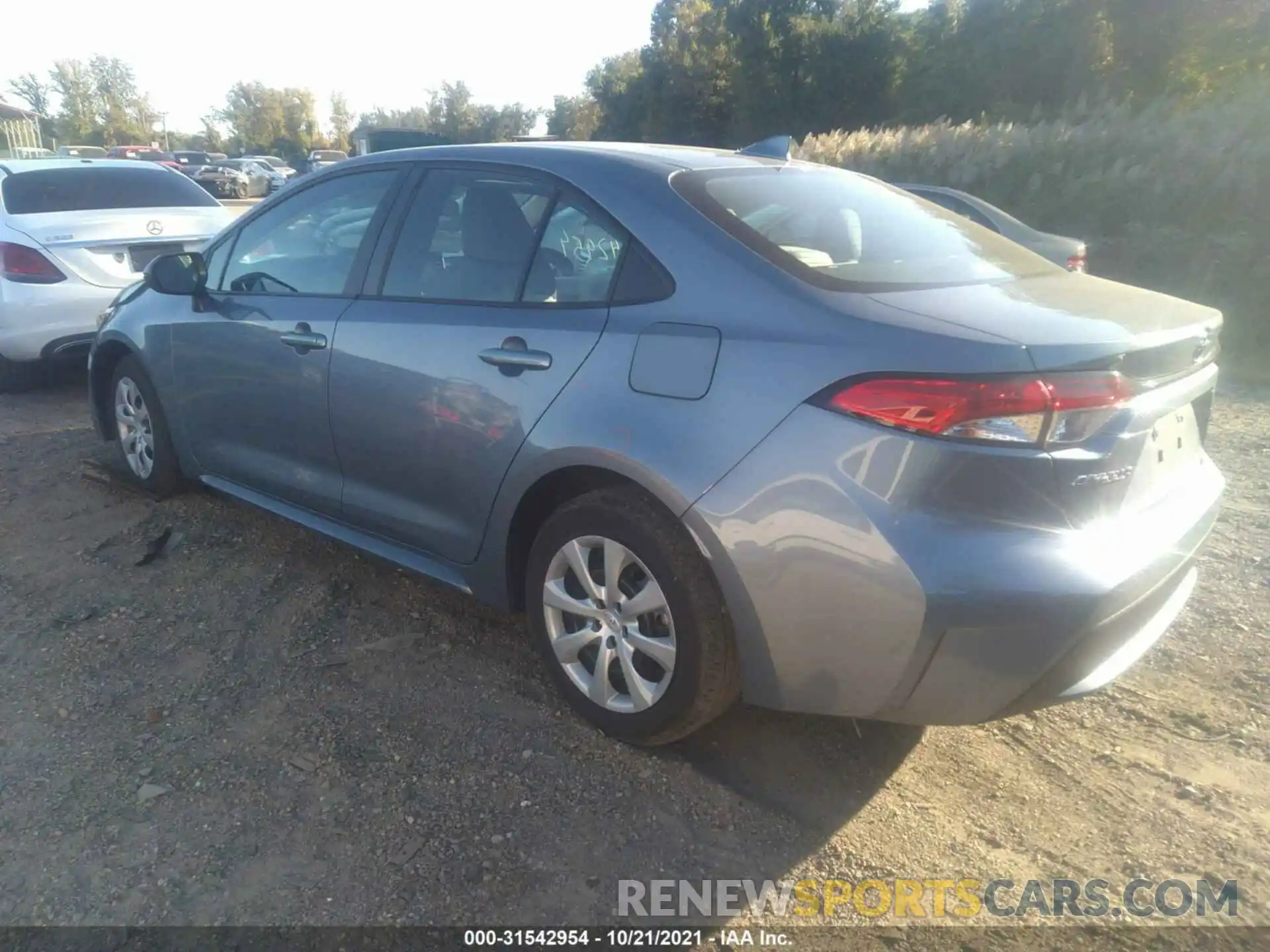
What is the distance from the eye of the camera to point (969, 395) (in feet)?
7.17

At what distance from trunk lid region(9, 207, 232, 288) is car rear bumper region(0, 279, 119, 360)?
13 centimetres

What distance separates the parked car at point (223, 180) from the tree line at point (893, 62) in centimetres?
1290

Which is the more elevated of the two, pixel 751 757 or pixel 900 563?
pixel 900 563

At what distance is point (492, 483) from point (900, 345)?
1.31 m

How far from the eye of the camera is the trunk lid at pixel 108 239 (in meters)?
6.36

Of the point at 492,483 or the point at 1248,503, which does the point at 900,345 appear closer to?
the point at 492,483

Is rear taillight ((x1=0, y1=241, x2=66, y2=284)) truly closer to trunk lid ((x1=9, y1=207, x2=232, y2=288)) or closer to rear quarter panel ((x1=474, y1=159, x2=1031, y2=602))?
trunk lid ((x1=9, y1=207, x2=232, y2=288))

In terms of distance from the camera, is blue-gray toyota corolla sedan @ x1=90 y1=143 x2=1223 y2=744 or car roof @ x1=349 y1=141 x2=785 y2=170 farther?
car roof @ x1=349 y1=141 x2=785 y2=170

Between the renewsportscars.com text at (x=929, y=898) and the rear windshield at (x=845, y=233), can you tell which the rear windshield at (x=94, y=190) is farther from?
the renewsportscars.com text at (x=929, y=898)

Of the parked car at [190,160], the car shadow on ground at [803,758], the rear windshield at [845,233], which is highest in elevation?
the rear windshield at [845,233]

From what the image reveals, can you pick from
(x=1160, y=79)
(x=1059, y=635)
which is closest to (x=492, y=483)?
(x=1059, y=635)

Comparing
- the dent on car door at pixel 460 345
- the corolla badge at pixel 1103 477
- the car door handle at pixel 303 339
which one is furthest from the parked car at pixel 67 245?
the corolla badge at pixel 1103 477

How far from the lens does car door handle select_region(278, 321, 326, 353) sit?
350 centimetres

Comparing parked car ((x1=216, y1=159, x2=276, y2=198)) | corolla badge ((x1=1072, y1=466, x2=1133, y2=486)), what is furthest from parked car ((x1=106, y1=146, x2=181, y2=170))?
corolla badge ((x1=1072, y1=466, x2=1133, y2=486))
